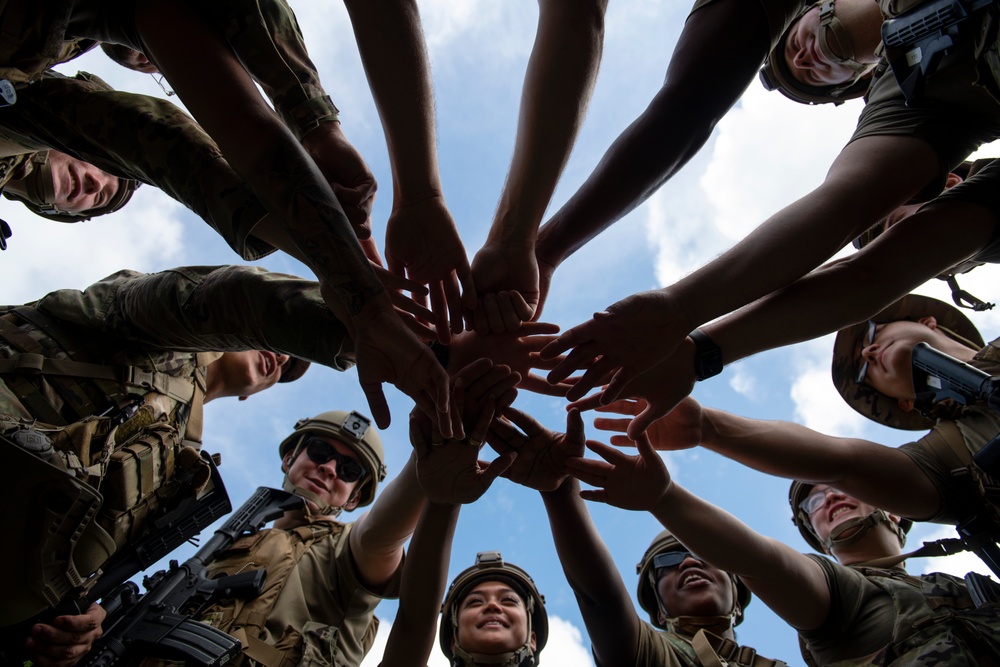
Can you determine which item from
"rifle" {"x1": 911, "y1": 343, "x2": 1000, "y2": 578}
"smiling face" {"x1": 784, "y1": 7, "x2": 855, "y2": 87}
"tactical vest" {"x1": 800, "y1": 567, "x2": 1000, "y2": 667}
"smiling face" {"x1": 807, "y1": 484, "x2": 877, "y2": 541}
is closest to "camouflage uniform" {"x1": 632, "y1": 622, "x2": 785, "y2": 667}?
"tactical vest" {"x1": 800, "y1": 567, "x2": 1000, "y2": 667}

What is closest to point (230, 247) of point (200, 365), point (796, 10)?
point (200, 365)

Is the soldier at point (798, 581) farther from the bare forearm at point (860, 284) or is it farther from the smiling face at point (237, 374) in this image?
the smiling face at point (237, 374)

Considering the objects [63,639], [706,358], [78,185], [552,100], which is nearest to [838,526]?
[706,358]

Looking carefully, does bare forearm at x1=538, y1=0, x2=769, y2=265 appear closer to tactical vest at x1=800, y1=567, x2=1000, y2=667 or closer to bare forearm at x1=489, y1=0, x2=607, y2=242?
bare forearm at x1=489, y1=0, x2=607, y2=242

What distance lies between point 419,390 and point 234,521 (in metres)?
3.45

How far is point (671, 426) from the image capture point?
378 centimetres

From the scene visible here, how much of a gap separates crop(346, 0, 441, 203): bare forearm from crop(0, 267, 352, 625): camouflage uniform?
2.65 feet

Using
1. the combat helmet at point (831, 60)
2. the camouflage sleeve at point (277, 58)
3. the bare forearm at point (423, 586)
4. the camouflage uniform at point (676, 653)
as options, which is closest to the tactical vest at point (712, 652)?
the camouflage uniform at point (676, 653)

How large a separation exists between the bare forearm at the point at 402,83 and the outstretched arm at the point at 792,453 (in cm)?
169

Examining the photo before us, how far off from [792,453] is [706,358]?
1.04m

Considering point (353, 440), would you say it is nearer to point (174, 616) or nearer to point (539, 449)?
point (174, 616)

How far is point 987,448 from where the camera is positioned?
11.2 feet

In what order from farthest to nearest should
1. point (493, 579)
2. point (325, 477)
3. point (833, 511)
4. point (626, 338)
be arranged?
point (325, 477) < point (833, 511) < point (493, 579) < point (626, 338)

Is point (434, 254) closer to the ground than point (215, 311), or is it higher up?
higher up
